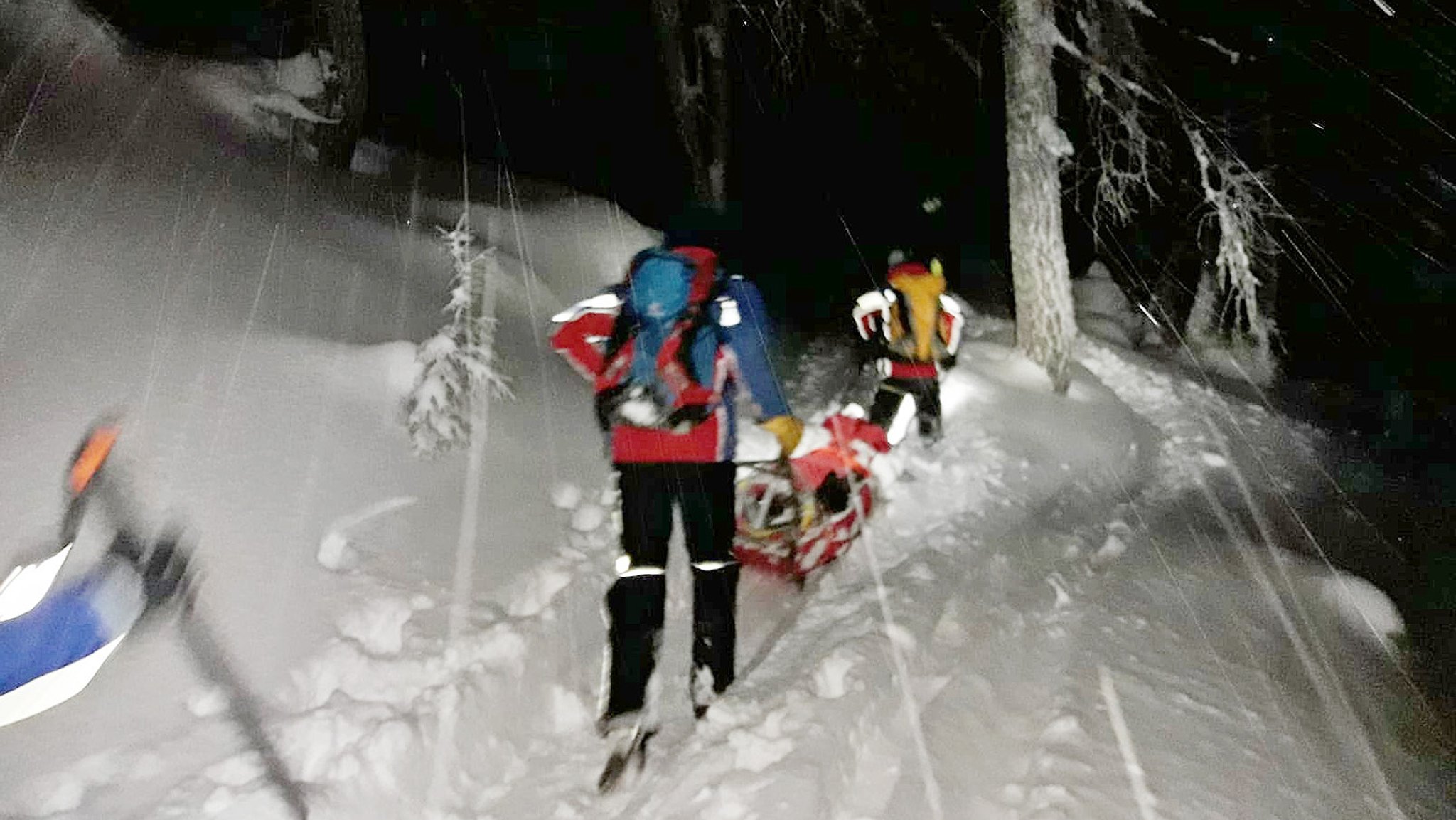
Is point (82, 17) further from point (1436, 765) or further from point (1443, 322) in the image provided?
point (1443, 322)

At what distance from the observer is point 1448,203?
647 inches

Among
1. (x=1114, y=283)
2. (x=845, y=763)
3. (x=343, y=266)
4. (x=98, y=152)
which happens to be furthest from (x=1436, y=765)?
(x=1114, y=283)

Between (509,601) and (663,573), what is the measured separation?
1015 mm

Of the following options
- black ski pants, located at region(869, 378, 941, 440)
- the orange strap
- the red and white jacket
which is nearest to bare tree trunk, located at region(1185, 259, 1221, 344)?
black ski pants, located at region(869, 378, 941, 440)

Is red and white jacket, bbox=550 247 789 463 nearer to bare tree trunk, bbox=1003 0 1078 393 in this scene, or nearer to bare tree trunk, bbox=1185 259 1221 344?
bare tree trunk, bbox=1003 0 1078 393

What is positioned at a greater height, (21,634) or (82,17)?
(82,17)

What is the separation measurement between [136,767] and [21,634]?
903 mm

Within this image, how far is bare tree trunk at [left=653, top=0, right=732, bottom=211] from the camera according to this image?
13242mm

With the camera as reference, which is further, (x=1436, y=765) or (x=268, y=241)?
(x=268, y=241)

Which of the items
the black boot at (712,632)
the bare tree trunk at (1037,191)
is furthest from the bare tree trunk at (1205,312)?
the black boot at (712,632)

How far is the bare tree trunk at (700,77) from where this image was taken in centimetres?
1324

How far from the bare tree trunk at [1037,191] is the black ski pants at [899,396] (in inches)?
108

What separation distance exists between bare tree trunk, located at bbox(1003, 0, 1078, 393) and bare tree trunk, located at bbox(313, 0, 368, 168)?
20.9 feet

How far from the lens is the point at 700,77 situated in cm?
1378
